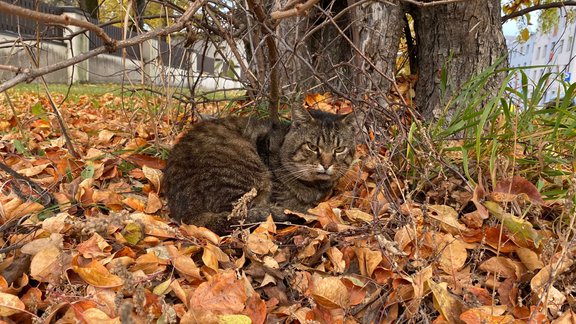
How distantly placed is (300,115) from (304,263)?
1312 mm

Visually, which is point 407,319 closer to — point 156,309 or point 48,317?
point 156,309

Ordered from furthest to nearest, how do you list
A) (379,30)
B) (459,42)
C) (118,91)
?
1. (118,91)
2. (379,30)
3. (459,42)

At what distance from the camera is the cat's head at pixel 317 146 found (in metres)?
2.82

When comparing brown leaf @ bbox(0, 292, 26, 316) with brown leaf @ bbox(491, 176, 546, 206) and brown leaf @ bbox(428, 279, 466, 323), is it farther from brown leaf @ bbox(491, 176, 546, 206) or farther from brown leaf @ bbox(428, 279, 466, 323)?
brown leaf @ bbox(491, 176, 546, 206)

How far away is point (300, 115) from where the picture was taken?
9.43 feet

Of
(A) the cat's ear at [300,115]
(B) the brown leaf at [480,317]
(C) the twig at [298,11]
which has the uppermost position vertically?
(C) the twig at [298,11]

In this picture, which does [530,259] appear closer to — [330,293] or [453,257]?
[453,257]

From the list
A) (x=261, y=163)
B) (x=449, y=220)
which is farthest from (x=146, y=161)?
(x=449, y=220)

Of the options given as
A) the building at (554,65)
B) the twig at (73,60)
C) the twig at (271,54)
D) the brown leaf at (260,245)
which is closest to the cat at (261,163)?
the twig at (271,54)

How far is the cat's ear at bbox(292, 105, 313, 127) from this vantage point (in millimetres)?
2848

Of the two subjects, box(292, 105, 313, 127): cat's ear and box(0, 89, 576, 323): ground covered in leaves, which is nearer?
box(0, 89, 576, 323): ground covered in leaves

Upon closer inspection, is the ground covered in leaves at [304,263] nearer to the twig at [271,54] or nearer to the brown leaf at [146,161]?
the brown leaf at [146,161]

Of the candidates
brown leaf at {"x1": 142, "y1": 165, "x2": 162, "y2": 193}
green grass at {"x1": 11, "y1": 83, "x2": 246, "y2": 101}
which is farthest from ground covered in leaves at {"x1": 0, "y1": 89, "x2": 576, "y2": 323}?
green grass at {"x1": 11, "y1": 83, "x2": 246, "y2": 101}

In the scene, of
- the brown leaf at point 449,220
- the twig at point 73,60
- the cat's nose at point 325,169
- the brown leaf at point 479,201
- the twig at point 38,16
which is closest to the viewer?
the twig at point 38,16
